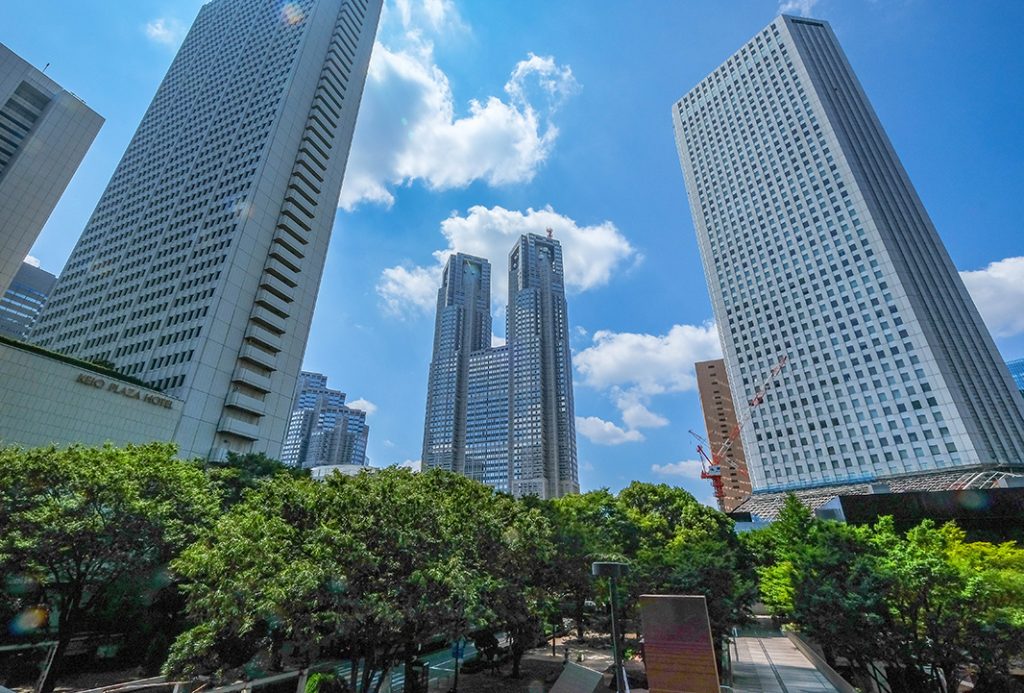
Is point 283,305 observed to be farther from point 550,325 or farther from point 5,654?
point 550,325

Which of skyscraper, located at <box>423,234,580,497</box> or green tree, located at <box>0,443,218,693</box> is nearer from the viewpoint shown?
green tree, located at <box>0,443,218,693</box>

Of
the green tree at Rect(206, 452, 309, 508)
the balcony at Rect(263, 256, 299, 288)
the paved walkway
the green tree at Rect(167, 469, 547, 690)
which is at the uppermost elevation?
the balcony at Rect(263, 256, 299, 288)

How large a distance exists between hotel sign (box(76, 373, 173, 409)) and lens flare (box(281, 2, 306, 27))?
67906 mm

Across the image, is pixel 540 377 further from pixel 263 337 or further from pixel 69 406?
pixel 69 406

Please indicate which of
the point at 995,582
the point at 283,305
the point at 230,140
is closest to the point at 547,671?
the point at 995,582

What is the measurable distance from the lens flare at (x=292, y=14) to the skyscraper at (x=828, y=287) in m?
87.8

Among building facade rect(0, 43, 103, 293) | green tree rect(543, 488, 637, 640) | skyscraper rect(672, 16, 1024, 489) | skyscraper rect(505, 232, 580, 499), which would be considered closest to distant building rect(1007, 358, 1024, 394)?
skyscraper rect(672, 16, 1024, 489)

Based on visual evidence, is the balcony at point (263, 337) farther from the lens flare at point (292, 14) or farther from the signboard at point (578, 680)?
the lens flare at point (292, 14)

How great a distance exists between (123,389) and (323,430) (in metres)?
145

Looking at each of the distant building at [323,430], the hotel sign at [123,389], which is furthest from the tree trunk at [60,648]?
the distant building at [323,430]

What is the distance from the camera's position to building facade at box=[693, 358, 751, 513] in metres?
152

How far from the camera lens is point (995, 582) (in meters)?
16.4

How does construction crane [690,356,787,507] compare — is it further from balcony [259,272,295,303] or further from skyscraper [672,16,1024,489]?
balcony [259,272,295,303]

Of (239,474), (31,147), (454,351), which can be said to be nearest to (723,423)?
(454,351)
